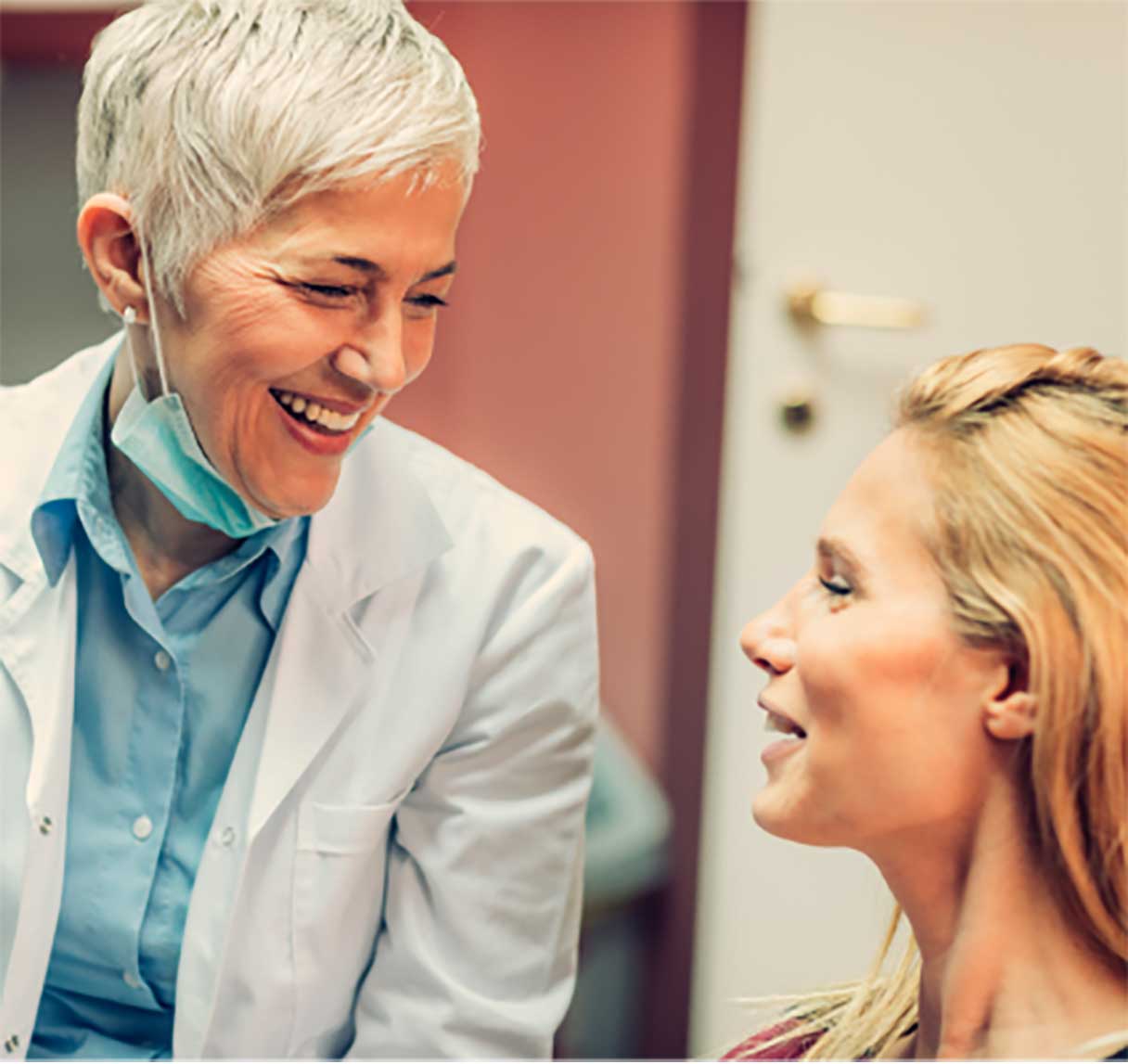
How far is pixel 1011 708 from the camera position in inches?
37.3

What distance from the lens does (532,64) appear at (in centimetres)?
209

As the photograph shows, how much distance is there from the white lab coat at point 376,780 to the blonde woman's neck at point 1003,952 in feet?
1.26

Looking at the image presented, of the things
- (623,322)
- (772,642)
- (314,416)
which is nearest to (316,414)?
(314,416)

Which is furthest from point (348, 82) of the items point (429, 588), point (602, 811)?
point (602, 811)

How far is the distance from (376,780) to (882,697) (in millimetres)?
459

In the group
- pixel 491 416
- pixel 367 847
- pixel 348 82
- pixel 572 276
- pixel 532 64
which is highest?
pixel 532 64

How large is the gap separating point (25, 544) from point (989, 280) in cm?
113

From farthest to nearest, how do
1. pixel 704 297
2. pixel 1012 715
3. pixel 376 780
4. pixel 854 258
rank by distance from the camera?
1. pixel 704 297
2. pixel 854 258
3. pixel 376 780
4. pixel 1012 715

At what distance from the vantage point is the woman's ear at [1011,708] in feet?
3.09

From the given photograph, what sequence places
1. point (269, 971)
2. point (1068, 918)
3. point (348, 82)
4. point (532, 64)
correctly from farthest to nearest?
point (532, 64)
point (269, 971)
point (348, 82)
point (1068, 918)

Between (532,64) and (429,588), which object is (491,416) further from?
(429,588)

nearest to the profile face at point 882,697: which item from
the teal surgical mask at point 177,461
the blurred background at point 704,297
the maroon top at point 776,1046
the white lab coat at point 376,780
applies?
the maroon top at point 776,1046

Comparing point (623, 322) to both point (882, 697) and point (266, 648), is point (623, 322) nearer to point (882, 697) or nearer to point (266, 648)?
point (266, 648)

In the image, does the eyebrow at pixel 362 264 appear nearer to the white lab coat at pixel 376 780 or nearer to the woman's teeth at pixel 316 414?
the woman's teeth at pixel 316 414
